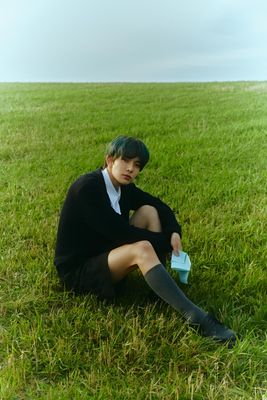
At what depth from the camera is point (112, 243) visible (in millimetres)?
3580

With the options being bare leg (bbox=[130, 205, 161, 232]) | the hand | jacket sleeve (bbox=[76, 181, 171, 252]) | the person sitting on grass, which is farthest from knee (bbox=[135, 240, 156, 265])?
bare leg (bbox=[130, 205, 161, 232])

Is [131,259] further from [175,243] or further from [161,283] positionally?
[175,243]

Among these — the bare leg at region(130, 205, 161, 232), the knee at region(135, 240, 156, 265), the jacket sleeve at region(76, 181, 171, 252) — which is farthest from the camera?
the bare leg at region(130, 205, 161, 232)

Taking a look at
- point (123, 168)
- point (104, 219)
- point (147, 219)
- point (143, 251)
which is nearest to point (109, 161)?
point (123, 168)

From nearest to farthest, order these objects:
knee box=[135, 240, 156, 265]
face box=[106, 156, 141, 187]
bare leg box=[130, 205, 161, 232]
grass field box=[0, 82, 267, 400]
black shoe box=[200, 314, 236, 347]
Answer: grass field box=[0, 82, 267, 400] < black shoe box=[200, 314, 236, 347] < knee box=[135, 240, 156, 265] < face box=[106, 156, 141, 187] < bare leg box=[130, 205, 161, 232]

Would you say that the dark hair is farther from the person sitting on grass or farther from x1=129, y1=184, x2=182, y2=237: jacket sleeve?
x1=129, y1=184, x2=182, y2=237: jacket sleeve

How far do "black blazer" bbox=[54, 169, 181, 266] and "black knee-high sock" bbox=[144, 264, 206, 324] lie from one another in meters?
0.30

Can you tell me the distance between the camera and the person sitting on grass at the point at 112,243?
125 inches

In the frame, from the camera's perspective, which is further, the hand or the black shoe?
the hand

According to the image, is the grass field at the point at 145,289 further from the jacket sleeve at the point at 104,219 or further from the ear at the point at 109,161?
the ear at the point at 109,161

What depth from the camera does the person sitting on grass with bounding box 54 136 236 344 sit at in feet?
10.4

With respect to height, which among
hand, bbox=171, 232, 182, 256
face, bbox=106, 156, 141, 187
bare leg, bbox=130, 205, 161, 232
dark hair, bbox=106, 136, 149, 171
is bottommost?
hand, bbox=171, 232, 182, 256

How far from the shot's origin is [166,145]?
8.09 metres

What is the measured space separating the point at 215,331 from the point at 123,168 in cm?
131
